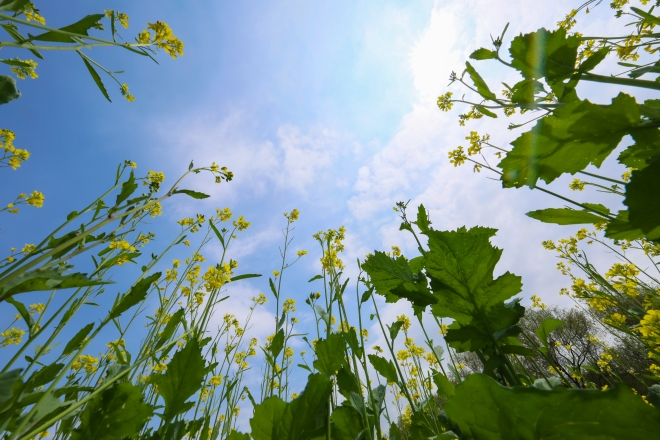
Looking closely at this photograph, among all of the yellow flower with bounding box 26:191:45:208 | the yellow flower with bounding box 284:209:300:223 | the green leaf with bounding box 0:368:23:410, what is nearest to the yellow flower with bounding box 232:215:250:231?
the yellow flower with bounding box 284:209:300:223

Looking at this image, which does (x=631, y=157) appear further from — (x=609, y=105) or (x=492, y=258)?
(x=492, y=258)

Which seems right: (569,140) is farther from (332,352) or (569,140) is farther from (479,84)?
(332,352)

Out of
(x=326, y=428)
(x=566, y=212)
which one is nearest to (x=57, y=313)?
(x=326, y=428)

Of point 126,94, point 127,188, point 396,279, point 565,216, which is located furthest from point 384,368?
point 126,94

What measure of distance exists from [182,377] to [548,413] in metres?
0.77

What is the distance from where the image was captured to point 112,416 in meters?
0.75

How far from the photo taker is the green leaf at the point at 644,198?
18.2 inches

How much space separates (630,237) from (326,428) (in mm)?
765

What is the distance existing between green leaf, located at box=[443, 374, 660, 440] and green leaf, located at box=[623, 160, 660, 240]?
1.03ft

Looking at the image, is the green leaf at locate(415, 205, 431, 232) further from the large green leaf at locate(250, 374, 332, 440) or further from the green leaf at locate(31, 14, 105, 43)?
the green leaf at locate(31, 14, 105, 43)

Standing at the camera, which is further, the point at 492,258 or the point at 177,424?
the point at 177,424

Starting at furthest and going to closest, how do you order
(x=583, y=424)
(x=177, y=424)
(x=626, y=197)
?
(x=177, y=424) < (x=626, y=197) < (x=583, y=424)

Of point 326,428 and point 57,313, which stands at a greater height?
point 57,313

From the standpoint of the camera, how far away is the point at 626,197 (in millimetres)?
493
